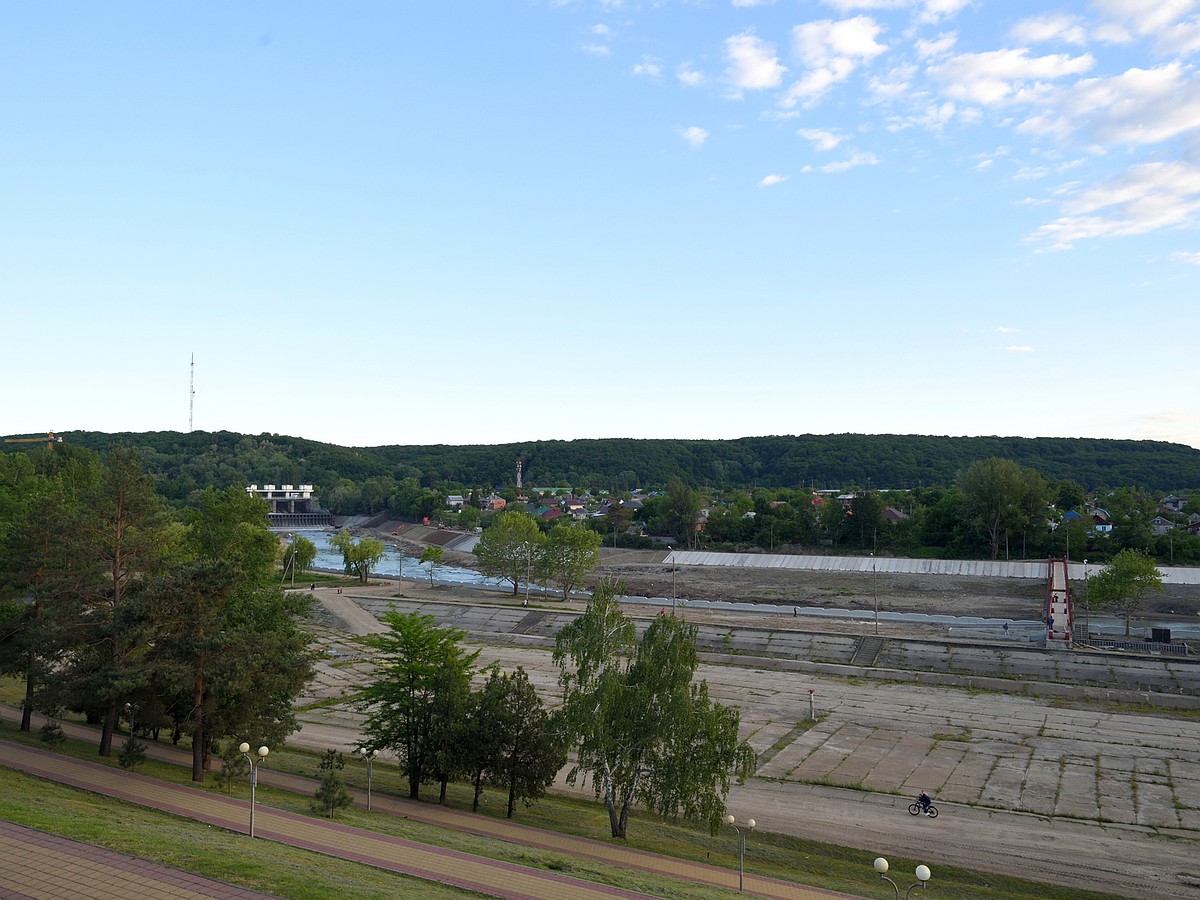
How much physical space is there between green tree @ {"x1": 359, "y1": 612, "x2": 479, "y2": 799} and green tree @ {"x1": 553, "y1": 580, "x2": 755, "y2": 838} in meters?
4.28

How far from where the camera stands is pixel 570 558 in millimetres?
82812

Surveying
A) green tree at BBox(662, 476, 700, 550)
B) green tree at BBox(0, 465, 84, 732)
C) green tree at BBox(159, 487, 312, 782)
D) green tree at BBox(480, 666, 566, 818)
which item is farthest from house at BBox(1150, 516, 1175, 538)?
green tree at BBox(0, 465, 84, 732)

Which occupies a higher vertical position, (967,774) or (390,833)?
(390,833)

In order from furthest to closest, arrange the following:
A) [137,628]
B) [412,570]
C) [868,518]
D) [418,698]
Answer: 1. [412,570]
2. [868,518]
3. [418,698]
4. [137,628]

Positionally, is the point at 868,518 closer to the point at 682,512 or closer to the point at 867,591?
the point at 682,512

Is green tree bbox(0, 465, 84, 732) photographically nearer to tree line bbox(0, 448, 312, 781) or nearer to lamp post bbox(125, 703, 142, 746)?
tree line bbox(0, 448, 312, 781)

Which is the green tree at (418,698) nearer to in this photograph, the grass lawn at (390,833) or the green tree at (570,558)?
the grass lawn at (390,833)

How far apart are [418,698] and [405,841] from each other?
25.7ft

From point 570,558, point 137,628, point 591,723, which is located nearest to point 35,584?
point 137,628

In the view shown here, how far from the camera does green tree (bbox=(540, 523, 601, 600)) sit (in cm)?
8256

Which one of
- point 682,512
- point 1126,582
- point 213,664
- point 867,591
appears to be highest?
point 213,664

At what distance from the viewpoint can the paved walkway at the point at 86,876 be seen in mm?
13641

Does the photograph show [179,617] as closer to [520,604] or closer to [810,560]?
[520,604]

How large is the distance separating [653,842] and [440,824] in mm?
6270
